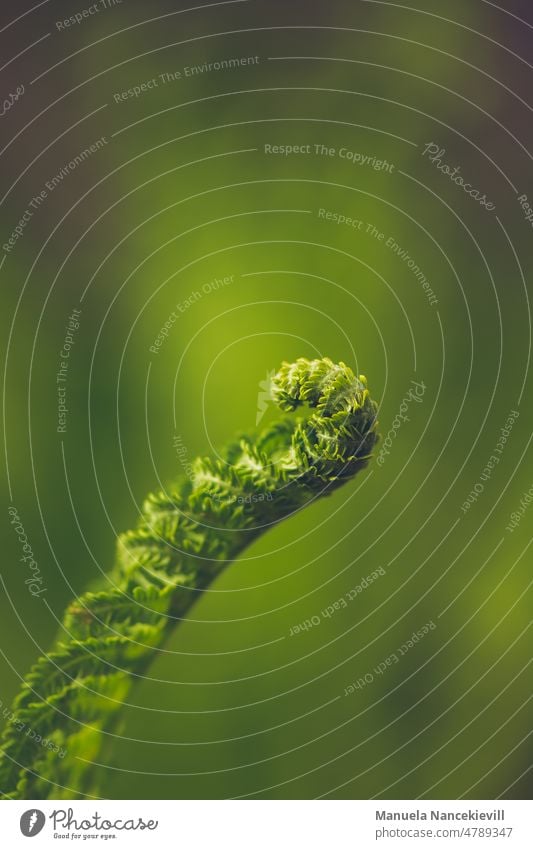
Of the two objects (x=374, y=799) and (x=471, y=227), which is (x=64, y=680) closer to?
(x=374, y=799)

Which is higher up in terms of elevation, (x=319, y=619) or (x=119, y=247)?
(x=119, y=247)

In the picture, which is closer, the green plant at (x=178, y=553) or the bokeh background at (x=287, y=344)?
the green plant at (x=178, y=553)

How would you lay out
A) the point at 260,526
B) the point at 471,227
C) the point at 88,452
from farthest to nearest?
1. the point at 471,227
2. the point at 88,452
3. the point at 260,526

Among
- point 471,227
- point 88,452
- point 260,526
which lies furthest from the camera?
point 471,227

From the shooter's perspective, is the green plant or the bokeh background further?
the bokeh background

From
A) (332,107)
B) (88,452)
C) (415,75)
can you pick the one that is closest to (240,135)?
(332,107)
